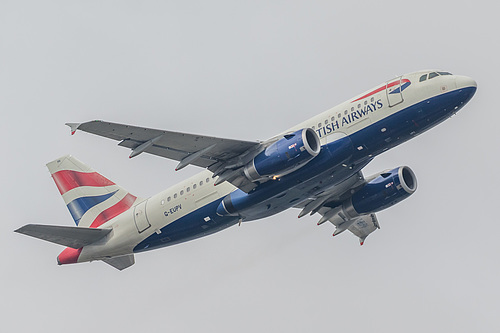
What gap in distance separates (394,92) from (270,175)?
7.90 metres

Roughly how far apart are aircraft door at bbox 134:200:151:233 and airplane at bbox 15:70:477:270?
0.07 meters

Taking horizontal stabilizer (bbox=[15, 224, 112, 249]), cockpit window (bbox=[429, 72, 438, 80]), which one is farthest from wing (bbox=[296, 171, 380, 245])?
horizontal stabilizer (bbox=[15, 224, 112, 249])

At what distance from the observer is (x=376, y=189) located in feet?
174

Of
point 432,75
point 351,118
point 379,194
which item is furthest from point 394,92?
point 379,194

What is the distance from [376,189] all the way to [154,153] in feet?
48.2

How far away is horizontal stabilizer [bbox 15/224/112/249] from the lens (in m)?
49.0

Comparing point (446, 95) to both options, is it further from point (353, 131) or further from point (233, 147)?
point (233, 147)

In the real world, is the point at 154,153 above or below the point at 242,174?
above

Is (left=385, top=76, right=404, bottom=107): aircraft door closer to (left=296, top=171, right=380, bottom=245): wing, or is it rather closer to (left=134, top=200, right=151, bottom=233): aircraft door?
(left=296, top=171, right=380, bottom=245): wing

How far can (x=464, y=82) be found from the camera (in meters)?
45.2

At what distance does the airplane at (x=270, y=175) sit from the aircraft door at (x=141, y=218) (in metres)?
0.07

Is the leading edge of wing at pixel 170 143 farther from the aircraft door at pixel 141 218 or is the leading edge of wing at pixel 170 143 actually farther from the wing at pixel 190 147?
the aircraft door at pixel 141 218

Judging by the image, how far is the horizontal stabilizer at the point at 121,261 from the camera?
53.5 metres

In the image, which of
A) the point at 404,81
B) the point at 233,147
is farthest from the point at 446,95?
the point at 233,147
